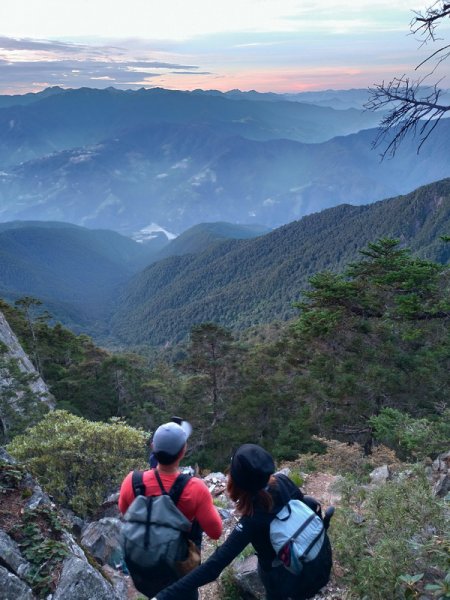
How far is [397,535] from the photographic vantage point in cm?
553

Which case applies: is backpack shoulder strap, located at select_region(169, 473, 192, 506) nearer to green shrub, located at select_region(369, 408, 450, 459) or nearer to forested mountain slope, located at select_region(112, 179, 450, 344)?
green shrub, located at select_region(369, 408, 450, 459)

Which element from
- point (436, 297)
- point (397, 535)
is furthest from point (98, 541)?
point (436, 297)

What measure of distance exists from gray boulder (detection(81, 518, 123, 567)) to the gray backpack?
4717 mm

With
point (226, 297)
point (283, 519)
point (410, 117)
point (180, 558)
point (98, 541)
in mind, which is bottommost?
point (226, 297)

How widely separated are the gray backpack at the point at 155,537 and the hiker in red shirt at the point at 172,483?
14 cm

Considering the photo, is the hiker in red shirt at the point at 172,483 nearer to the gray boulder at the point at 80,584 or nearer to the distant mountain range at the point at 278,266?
the gray boulder at the point at 80,584

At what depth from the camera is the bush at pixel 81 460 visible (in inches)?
416

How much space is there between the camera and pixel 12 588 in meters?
5.00

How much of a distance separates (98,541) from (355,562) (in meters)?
4.92

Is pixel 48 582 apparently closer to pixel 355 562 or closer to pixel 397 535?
pixel 355 562

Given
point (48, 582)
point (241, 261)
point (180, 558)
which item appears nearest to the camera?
point (180, 558)

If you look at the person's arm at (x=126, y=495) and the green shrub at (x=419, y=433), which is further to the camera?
the green shrub at (x=419, y=433)

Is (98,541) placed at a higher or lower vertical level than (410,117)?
lower

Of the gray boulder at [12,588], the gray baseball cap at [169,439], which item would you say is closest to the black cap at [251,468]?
the gray baseball cap at [169,439]
